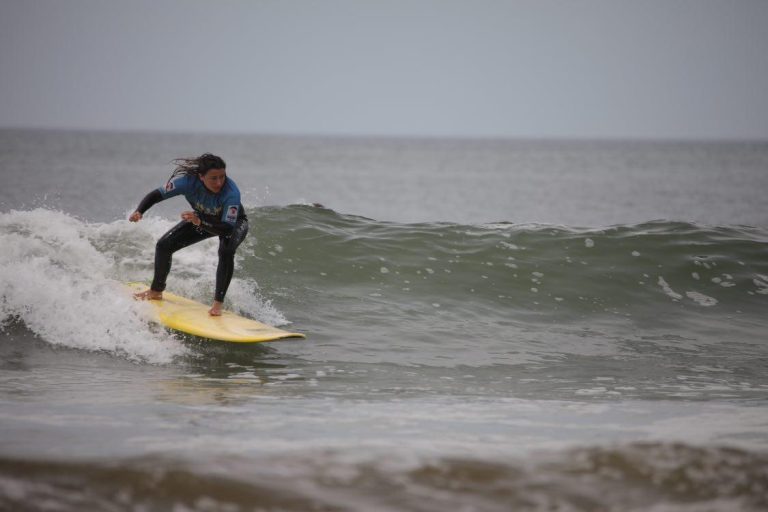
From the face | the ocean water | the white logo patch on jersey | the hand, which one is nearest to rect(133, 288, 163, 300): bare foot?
the ocean water

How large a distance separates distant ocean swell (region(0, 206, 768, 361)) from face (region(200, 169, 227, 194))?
160 cm

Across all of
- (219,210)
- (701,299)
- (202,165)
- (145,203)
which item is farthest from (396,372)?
(701,299)

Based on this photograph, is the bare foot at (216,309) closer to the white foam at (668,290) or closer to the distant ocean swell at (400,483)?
the distant ocean swell at (400,483)

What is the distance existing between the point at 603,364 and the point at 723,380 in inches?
46.5

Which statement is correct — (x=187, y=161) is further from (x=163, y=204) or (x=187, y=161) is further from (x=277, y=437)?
(x=163, y=204)

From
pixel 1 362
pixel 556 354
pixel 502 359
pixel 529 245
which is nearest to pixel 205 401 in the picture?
pixel 1 362

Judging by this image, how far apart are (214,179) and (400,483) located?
479 cm

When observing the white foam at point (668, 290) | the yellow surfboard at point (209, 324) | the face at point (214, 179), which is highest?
the face at point (214, 179)

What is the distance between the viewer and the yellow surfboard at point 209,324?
8.12 metres

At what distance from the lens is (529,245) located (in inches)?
531

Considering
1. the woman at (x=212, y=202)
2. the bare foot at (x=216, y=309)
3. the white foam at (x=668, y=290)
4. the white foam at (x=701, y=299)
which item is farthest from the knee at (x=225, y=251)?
the white foam at (x=701, y=299)

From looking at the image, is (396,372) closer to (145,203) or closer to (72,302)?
(145,203)

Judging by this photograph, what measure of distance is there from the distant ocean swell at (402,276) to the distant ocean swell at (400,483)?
4023 millimetres

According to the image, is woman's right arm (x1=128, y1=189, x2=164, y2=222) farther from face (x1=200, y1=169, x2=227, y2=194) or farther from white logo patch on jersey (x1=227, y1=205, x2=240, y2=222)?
white logo patch on jersey (x1=227, y1=205, x2=240, y2=222)
